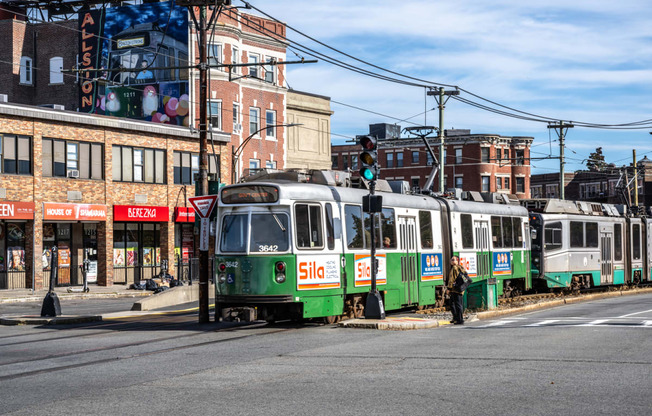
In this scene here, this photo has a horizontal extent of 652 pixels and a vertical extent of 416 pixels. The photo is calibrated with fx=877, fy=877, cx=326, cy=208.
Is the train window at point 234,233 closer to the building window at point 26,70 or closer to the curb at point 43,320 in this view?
the curb at point 43,320

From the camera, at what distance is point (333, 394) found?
10086 mm

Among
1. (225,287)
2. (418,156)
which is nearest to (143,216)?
(225,287)

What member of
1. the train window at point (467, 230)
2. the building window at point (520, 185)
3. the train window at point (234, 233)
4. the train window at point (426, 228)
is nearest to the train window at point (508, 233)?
the train window at point (467, 230)

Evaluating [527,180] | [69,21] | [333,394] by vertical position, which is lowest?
[333,394]

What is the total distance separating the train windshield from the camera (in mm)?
18198

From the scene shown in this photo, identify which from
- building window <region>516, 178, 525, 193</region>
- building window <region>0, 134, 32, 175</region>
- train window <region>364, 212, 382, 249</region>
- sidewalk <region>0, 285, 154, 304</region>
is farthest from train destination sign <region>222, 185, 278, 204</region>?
building window <region>516, 178, 525, 193</region>

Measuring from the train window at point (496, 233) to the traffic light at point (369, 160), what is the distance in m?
9.04

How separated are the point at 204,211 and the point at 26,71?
40.8 metres

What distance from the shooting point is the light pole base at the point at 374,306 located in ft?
63.9

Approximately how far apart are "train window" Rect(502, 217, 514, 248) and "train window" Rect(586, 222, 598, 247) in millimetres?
6288

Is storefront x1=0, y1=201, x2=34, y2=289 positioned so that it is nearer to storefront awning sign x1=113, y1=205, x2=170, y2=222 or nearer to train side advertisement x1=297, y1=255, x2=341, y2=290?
storefront awning sign x1=113, y1=205, x2=170, y2=222

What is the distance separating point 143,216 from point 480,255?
21766mm

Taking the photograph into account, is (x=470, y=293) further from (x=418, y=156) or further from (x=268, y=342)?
(x=418, y=156)

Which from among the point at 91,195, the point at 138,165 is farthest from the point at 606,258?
the point at 91,195
